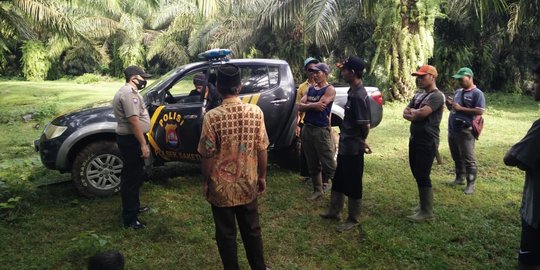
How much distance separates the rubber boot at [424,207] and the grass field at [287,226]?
84 mm

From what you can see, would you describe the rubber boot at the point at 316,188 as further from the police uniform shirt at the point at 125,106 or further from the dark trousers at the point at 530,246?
the dark trousers at the point at 530,246

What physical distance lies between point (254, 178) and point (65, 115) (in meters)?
3.51

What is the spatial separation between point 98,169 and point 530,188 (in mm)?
4748

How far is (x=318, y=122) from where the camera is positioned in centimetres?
521

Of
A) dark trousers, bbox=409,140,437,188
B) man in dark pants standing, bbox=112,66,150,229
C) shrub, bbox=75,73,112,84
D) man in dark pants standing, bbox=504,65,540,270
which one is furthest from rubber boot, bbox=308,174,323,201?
shrub, bbox=75,73,112,84

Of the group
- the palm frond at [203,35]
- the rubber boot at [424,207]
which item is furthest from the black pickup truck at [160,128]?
the palm frond at [203,35]

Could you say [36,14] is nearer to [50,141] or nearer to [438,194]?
[50,141]

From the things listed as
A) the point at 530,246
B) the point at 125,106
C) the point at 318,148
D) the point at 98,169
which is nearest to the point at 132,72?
the point at 125,106

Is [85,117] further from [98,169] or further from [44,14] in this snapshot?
[44,14]

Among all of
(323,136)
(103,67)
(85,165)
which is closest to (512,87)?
(323,136)

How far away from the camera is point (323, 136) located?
5.22 m

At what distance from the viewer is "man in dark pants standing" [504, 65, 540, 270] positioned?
2.66 m

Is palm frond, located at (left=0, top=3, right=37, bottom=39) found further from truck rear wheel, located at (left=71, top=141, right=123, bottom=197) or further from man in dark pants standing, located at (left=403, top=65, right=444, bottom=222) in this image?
man in dark pants standing, located at (left=403, top=65, right=444, bottom=222)

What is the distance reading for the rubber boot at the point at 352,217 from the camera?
4.60 meters
